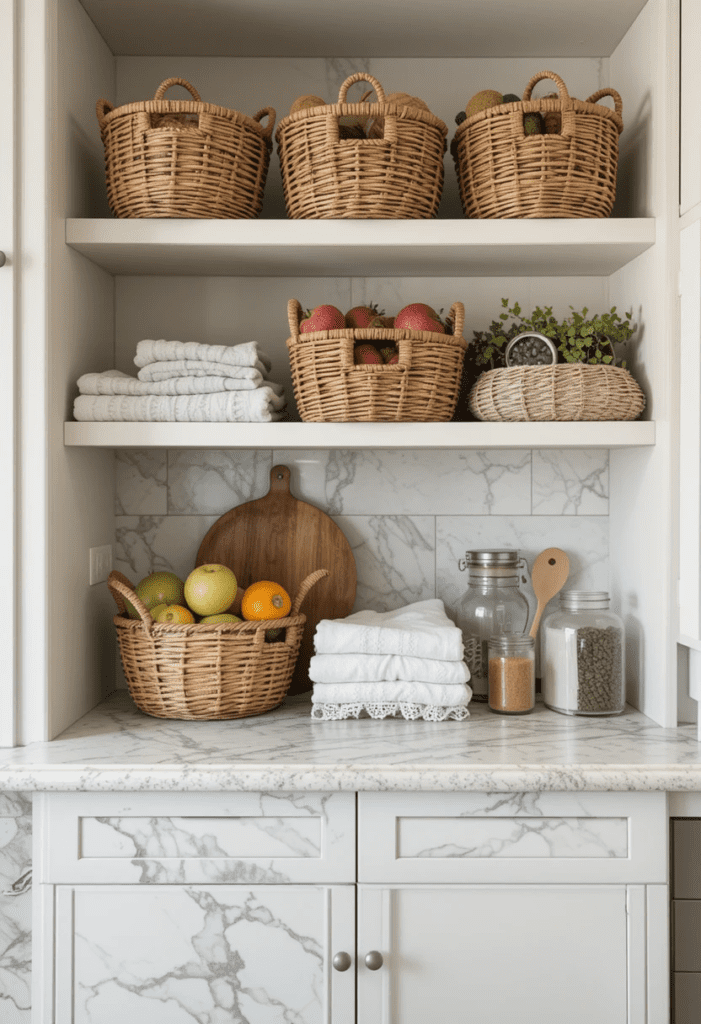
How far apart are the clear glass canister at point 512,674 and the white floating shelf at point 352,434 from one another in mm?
398

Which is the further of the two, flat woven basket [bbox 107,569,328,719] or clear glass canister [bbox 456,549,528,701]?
clear glass canister [bbox 456,549,528,701]

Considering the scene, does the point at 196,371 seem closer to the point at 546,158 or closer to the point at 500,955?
the point at 546,158

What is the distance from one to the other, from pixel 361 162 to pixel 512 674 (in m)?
1.02

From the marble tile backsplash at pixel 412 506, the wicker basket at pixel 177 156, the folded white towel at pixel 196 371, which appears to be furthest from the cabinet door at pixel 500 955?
the wicker basket at pixel 177 156

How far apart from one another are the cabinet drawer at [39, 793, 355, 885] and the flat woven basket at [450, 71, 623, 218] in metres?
1.13

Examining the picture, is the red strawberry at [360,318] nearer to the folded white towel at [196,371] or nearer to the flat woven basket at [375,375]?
the flat woven basket at [375,375]

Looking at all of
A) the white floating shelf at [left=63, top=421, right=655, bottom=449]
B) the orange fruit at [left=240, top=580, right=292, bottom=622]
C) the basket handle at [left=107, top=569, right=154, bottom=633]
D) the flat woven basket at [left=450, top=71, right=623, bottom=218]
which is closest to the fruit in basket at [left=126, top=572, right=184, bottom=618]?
the basket handle at [left=107, top=569, right=154, bottom=633]

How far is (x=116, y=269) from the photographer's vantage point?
1902mm

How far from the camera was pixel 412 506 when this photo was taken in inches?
78.7

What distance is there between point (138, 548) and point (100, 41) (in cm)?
110

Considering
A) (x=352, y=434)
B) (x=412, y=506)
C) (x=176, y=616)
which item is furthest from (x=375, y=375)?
(x=176, y=616)

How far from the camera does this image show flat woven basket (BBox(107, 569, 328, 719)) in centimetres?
164

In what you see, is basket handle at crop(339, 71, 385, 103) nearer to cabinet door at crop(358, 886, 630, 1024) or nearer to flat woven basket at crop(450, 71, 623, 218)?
flat woven basket at crop(450, 71, 623, 218)

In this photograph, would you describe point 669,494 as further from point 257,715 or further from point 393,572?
point 257,715
